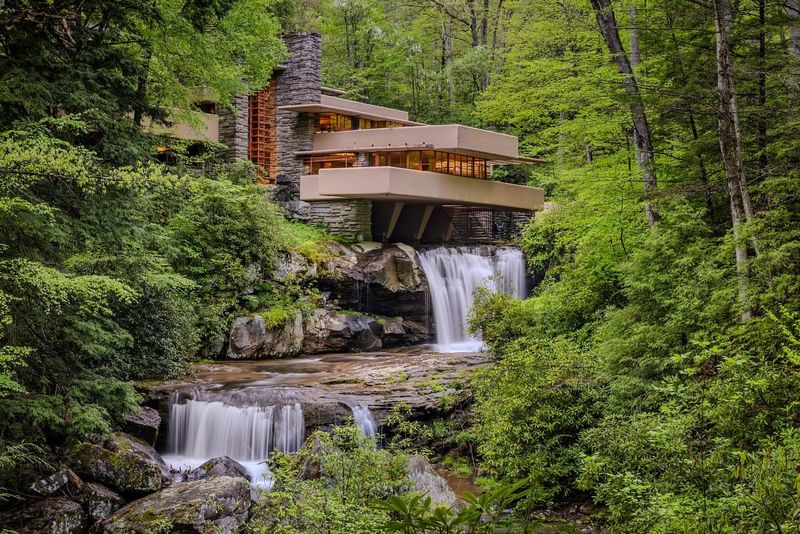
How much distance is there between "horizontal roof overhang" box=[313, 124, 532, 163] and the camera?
25642 millimetres

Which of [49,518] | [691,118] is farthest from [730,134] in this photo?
[49,518]

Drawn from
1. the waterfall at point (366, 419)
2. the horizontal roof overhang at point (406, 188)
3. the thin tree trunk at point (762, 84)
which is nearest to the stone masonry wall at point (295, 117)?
the horizontal roof overhang at point (406, 188)

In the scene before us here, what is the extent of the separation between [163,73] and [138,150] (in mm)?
4160

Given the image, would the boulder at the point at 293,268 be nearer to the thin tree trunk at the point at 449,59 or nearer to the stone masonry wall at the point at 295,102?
the stone masonry wall at the point at 295,102

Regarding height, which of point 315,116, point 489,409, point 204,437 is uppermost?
point 315,116

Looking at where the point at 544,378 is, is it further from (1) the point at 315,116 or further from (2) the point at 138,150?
(1) the point at 315,116

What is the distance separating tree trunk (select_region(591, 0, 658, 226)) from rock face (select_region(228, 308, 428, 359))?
10976mm

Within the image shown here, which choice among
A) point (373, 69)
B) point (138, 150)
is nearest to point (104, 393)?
point (138, 150)

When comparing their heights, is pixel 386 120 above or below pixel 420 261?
above

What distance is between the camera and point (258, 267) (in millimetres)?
21641

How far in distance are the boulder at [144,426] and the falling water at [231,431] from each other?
1.98ft

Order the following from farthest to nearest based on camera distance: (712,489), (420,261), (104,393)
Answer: (420,261) → (104,393) → (712,489)

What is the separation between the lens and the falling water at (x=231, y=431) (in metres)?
14.0

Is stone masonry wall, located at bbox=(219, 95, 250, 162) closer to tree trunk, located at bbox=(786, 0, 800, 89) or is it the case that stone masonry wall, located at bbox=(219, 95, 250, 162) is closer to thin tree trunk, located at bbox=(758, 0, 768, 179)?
thin tree trunk, located at bbox=(758, 0, 768, 179)
